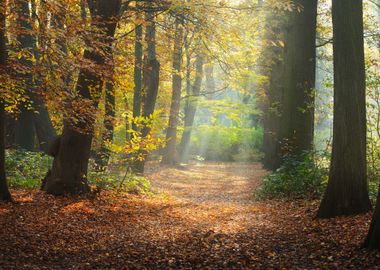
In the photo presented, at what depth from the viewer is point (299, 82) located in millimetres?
12578

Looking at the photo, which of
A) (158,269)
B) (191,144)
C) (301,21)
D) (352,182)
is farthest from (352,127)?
(191,144)

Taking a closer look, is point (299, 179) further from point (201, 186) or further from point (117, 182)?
point (201, 186)

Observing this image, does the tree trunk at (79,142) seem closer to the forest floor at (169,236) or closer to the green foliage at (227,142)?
the forest floor at (169,236)

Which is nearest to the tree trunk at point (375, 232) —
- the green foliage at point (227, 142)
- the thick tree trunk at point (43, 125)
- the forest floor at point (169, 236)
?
the forest floor at point (169, 236)

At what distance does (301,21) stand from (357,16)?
5.50m

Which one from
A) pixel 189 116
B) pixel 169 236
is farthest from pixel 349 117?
pixel 189 116

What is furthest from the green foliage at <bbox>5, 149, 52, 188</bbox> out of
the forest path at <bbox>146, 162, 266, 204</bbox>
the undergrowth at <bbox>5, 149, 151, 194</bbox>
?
the forest path at <bbox>146, 162, 266, 204</bbox>

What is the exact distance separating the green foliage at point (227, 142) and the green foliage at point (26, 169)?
1811 cm

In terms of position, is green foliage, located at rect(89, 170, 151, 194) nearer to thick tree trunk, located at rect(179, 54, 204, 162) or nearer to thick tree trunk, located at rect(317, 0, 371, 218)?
thick tree trunk, located at rect(317, 0, 371, 218)

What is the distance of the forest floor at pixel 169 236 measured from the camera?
224 inches

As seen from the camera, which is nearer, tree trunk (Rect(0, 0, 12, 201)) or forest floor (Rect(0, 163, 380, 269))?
forest floor (Rect(0, 163, 380, 269))

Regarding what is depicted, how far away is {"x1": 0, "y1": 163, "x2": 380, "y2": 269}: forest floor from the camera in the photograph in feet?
18.7

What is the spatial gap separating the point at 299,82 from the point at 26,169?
8025 mm

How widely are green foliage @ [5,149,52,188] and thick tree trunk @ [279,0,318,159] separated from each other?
6.70m
